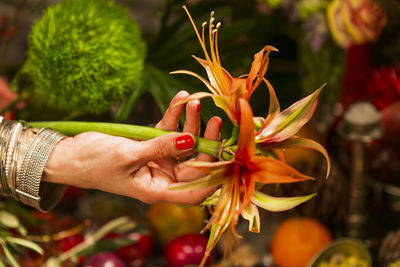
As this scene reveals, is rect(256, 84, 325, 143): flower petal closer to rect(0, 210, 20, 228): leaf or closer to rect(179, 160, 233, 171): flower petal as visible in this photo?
rect(179, 160, 233, 171): flower petal

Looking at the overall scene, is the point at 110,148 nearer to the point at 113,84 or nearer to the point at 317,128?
the point at 113,84

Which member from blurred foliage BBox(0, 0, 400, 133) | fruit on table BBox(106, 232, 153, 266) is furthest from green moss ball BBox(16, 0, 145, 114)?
fruit on table BBox(106, 232, 153, 266)

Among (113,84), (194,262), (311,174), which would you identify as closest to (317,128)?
(311,174)

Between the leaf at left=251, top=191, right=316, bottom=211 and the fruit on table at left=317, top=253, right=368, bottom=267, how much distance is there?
29 centimetres

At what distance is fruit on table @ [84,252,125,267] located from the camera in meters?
0.52

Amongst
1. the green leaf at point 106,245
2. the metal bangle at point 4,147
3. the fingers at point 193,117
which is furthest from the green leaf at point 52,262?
the fingers at point 193,117

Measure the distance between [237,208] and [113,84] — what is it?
17 cm

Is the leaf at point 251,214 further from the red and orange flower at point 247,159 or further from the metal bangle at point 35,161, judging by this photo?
the metal bangle at point 35,161

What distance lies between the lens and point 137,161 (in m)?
0.29

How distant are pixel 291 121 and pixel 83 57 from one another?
7.4 inches

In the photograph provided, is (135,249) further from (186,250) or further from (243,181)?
(243,181)

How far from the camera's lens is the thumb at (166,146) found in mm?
270

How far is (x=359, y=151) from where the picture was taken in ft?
1.74

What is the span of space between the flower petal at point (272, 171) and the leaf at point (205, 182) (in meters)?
0.02
